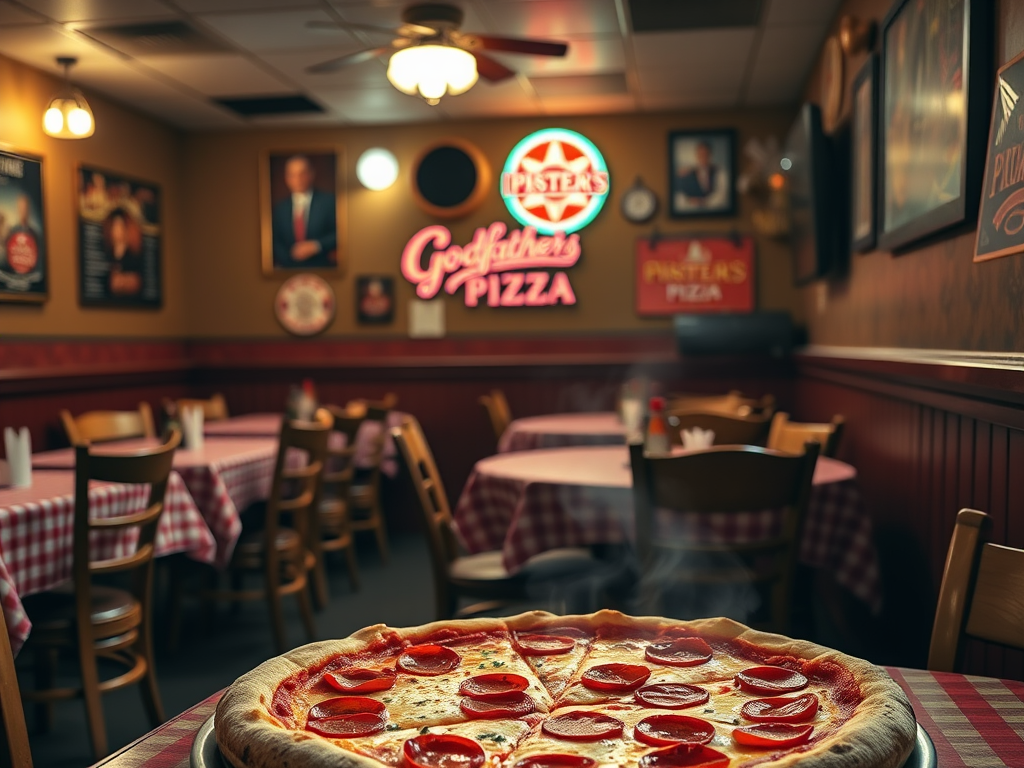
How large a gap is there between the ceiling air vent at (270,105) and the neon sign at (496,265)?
3.73ft

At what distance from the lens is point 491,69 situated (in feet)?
15.0

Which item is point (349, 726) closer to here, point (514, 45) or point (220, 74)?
point (514, 45)

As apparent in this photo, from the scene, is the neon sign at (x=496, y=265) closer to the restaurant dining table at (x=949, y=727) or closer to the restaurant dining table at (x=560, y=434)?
the restaurant dining table at (x=560, y=434)

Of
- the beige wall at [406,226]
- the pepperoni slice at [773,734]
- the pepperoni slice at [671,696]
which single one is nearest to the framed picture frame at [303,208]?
the beige wall at [406,226]

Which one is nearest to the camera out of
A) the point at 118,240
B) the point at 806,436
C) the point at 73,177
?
the point at 806,436

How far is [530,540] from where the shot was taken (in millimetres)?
2881

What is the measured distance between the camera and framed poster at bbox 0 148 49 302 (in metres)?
5.00

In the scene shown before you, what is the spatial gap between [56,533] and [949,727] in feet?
8.58

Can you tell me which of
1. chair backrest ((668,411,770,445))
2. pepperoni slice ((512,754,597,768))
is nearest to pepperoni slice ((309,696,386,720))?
pepperoni slice ((512,754,597,768))

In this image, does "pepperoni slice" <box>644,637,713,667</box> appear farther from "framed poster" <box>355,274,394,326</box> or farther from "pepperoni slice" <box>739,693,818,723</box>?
"framed poster" <box>355,274,394,326</box>

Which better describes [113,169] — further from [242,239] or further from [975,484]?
[975,484]

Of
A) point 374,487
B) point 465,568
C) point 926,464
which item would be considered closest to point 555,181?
point 374,487

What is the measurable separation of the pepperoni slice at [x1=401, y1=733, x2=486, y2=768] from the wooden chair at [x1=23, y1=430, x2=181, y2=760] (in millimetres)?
2149

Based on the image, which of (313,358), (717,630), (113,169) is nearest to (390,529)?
(313,358)
